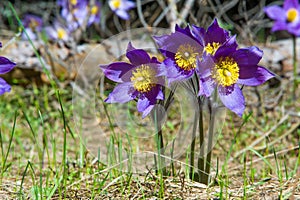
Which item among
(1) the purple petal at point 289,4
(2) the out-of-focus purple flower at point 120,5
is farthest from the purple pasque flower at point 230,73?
(2) the out-of-focus purple flower at point 120,5

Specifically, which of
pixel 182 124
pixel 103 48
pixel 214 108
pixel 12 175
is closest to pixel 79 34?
pixel 103 48

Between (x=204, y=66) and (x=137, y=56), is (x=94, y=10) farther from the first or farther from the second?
(x=204, y=66)

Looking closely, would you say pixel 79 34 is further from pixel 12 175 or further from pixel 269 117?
pixel 12 175

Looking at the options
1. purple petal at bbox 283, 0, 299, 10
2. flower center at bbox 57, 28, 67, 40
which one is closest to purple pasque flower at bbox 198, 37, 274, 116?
purple petal at bbox 283, 0, 299, 10

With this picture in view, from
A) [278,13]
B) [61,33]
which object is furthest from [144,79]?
[61,33]

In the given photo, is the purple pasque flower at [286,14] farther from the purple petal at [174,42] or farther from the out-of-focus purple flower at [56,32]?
the purple petal at [174,42]
